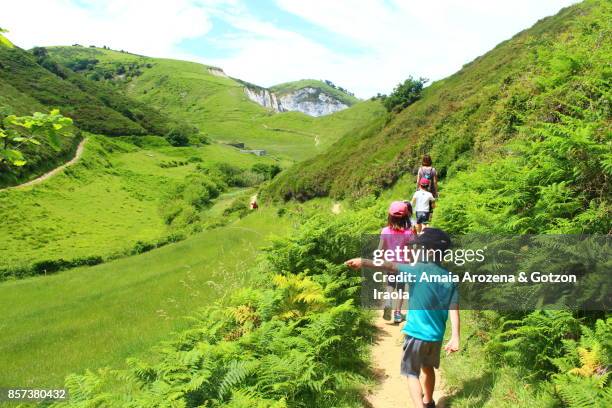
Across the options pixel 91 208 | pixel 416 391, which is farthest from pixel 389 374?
pixel 91 208

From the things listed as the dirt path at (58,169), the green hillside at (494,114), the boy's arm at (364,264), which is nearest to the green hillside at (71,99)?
the dirt path at (58,169)

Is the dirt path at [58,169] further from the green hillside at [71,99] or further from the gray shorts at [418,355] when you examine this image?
the gray shorts at [418,355]

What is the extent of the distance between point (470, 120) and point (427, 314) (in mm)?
17649

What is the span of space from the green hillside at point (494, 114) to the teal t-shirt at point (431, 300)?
2507mm

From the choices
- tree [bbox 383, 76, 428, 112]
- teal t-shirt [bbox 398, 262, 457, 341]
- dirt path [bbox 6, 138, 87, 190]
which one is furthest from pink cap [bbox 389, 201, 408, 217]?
dirt path [bbox 6, 138, 87, 190]

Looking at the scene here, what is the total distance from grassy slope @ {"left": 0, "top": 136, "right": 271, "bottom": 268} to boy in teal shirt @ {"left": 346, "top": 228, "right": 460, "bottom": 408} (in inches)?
2159

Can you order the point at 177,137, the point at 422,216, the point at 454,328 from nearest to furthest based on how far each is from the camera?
the point at 454,328
the point at 422,216
the point at 177,137

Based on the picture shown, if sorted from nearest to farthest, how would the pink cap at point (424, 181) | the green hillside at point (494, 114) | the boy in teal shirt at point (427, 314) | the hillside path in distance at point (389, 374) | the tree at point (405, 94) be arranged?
1. the boy in teal shirt at point (427, 314)
2. the hillside path in distance at point (389, 374)
3. the green hillside at point (494, 114)
4. the pink cap at point (424, 181)
5. the tree at point (405, 94)

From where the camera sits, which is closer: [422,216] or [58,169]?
[422,216]

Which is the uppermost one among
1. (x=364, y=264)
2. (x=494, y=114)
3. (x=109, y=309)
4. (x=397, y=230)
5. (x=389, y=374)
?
(x=494, y=114)

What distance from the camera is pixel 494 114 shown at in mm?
16500

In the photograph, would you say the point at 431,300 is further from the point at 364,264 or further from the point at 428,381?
the point at 428,381

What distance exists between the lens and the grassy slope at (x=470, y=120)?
37.1ft

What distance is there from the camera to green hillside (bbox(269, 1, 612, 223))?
341 inches
